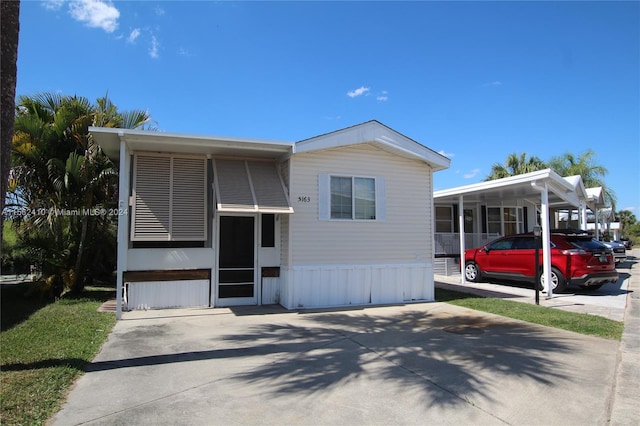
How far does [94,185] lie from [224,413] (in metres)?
9.08

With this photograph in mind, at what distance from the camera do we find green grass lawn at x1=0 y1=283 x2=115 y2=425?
415 centimetres

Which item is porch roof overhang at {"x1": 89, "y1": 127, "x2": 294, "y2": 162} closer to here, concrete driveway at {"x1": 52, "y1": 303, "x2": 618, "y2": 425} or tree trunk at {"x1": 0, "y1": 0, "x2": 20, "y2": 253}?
concrete driveway at {"x1": 52, "y1": 303, "x2": 618, "y2": 425}

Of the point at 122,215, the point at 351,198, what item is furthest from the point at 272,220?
the point at 122,215

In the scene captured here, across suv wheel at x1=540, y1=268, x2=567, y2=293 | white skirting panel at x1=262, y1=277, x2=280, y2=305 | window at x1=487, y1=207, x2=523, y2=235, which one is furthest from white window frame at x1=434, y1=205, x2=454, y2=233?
white skirting panel at x1=262, y1=277, x2=280, y2=305

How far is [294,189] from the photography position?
9.84 meters

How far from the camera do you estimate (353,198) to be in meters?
10.5

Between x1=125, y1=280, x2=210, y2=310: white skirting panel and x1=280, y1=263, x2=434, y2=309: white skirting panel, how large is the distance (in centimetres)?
193

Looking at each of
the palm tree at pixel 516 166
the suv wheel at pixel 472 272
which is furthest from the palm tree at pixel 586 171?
the suv wheel at pixel 472 272

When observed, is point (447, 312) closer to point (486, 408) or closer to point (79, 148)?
point (486, 408)

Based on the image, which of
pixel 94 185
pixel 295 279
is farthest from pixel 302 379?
pixel 94 185

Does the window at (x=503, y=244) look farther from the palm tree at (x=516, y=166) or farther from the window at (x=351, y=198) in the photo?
the palm tree at (x=516, y=166)

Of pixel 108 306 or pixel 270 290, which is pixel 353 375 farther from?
pixel 108 306

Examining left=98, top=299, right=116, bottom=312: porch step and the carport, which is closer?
left=98, top=299, right=116, bottom=312: porch step

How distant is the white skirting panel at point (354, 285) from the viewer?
32.2 feet
